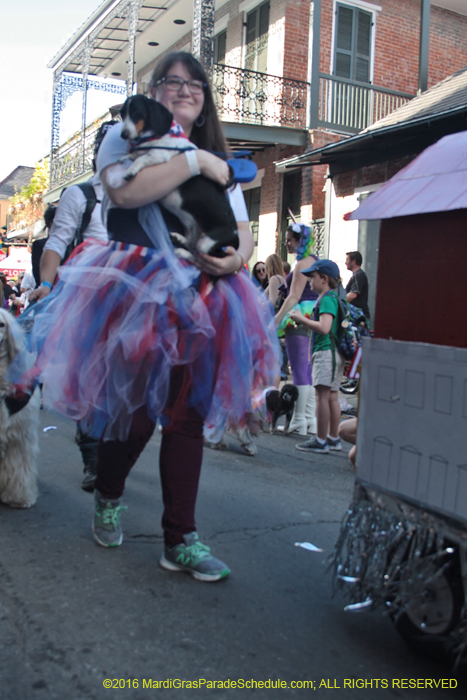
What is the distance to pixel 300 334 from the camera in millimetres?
7090

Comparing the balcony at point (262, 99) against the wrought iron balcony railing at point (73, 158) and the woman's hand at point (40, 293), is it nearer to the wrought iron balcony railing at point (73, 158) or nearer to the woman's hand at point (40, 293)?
the wrought iron balcony railing at point (73, 158)

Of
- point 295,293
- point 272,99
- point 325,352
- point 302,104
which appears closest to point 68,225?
point 325,352

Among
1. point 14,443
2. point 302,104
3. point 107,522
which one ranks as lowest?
point 107,522

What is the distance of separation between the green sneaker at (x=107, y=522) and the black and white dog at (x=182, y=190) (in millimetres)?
1221

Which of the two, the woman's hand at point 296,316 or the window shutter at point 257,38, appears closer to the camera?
the woman's hand at point 296,316

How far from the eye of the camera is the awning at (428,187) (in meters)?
2.13

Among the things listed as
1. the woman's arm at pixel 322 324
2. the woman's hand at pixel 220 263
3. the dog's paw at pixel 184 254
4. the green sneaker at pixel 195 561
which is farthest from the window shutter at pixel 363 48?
the green sneaker at pixel 195 561

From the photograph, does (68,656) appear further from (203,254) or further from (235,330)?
(203,254)

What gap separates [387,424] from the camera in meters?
2.21

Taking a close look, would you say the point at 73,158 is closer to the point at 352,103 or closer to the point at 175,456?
the point at 352,103

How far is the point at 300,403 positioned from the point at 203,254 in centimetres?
469

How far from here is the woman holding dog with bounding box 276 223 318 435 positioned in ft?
22.2

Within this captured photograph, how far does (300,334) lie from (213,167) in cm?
463

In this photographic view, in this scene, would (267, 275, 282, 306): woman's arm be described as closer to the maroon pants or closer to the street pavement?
the street pavement
